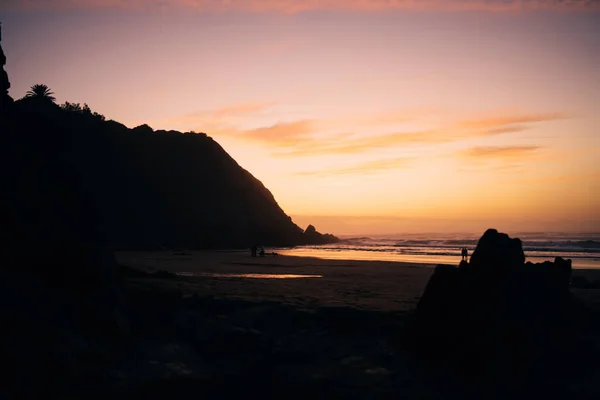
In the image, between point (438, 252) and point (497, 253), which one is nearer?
point (497, 253)

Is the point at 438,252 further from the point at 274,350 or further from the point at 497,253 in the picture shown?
the point at 274,350

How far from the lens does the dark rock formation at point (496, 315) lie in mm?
8781

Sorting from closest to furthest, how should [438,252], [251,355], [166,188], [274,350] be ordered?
[251,355], [274,350], [438,252], [166,188]

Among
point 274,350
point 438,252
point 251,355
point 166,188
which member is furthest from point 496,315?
point 166,188

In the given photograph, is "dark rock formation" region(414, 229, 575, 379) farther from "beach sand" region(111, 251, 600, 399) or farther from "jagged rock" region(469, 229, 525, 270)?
"beach sand" region(111, 251, 600, 399)

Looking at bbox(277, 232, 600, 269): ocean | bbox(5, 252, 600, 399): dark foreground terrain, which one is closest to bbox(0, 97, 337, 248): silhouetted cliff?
bbox(277, 232, 600, 269): ocean

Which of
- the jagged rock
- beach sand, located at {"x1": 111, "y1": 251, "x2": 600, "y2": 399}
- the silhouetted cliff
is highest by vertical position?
the silhouetted cliff

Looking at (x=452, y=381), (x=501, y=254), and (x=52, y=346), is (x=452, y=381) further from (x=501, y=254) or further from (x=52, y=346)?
(x=52, y=346)

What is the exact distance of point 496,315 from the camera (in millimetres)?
9195

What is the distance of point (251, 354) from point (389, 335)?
3197 mm

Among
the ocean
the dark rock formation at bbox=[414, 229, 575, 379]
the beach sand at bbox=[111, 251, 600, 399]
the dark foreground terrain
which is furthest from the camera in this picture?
the ocean

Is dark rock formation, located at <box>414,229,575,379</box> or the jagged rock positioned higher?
the jagged rock

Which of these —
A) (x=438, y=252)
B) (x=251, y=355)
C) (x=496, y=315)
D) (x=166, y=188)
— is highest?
(x=166, y=188)

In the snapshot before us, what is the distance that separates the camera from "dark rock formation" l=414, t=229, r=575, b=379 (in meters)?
8.78
